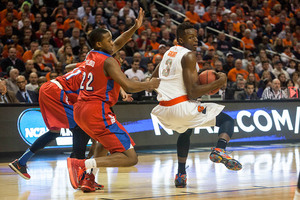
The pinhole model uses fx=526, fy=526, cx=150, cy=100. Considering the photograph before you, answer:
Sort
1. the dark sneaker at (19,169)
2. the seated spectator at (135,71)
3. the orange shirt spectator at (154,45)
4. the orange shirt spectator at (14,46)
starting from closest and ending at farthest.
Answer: the dark sneaker at (19,169) → the seated spectator at (135,71) → the orange shirt spectator at (14,46) → the orange shirt spectator at (154,45)

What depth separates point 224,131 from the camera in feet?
20.7

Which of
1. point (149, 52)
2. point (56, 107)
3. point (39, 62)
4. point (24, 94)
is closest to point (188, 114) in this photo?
point (56, 107)

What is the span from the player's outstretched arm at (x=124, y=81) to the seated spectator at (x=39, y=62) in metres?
7.54

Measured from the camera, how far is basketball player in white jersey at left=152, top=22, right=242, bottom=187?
613 cm

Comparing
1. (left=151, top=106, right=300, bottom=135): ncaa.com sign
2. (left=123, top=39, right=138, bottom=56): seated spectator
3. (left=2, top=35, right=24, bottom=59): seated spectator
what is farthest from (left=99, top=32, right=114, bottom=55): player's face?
(left=123, top=39, right=138, bottom=56): seated spectator

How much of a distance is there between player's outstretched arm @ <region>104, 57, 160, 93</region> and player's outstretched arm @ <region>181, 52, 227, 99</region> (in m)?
0.74

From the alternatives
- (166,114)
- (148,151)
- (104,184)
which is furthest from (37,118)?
(166,114)

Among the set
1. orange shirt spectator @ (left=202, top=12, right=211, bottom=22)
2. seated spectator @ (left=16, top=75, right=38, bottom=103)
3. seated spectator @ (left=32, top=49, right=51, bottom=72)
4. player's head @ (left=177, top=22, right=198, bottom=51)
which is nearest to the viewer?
player's head @ (left=177, top=22, right=198, bottom=51)

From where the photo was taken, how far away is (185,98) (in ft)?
20.5

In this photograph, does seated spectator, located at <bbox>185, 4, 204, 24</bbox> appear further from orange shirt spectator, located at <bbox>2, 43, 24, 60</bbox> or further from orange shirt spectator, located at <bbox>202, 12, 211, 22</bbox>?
orange shirt spectator, located at <bbox>2, 43, 24, 60</bbox>

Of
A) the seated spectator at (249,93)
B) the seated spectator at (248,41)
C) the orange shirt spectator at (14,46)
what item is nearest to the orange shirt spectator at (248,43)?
the seated spectator at (248,41)

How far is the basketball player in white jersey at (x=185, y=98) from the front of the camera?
6.13 m

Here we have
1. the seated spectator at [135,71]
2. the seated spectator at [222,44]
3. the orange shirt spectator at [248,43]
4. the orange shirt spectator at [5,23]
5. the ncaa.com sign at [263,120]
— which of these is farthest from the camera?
the orange shirt spectator at [248,43]

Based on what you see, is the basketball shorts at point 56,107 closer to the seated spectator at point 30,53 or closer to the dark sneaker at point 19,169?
the dark sneaker at point 19,169
